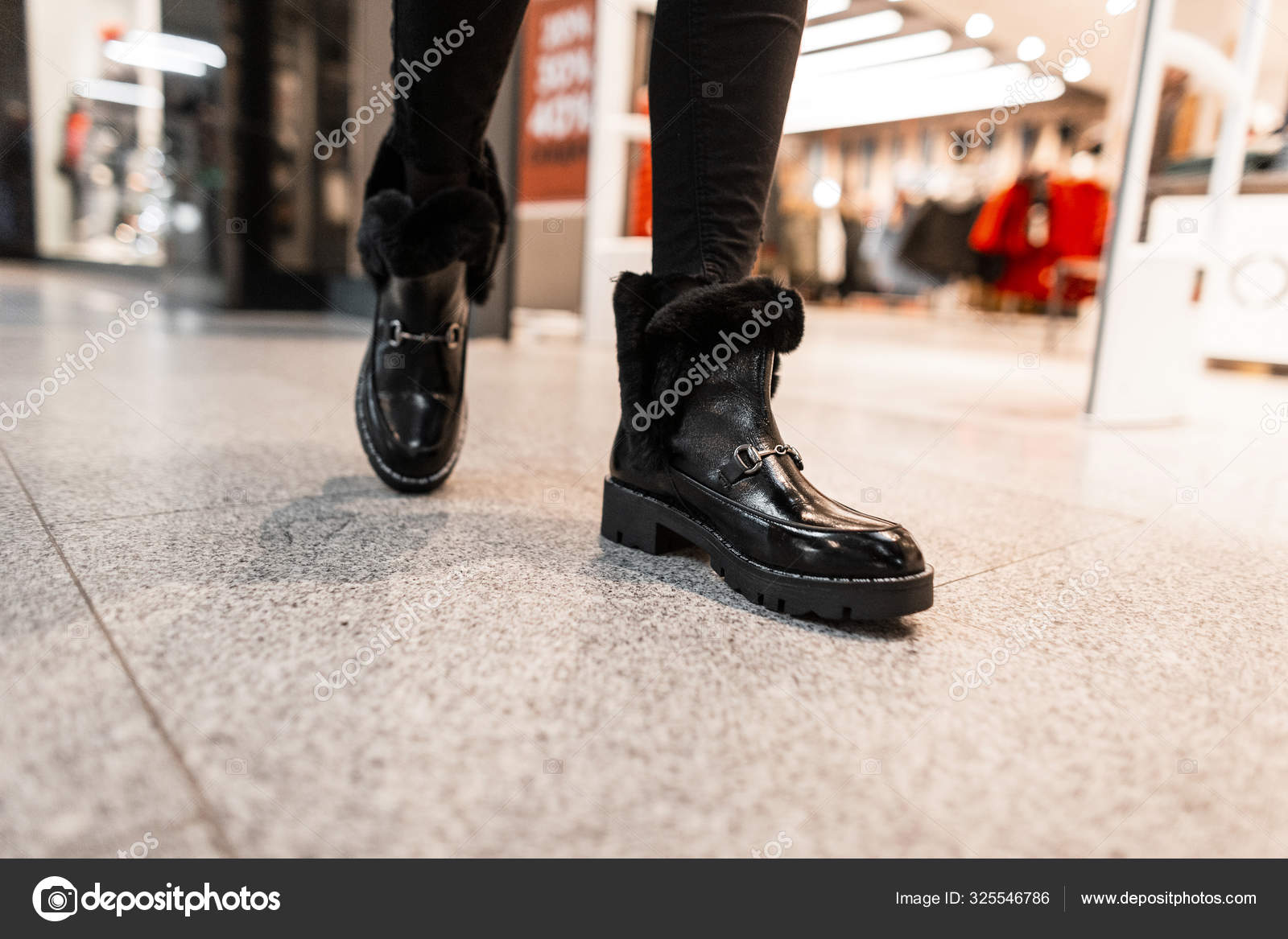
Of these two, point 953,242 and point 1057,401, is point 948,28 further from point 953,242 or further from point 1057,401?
point 1057,401

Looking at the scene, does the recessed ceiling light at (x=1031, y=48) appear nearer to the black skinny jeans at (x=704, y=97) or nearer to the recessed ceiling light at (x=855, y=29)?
the recessed ceiling light at (x=855, y=29)

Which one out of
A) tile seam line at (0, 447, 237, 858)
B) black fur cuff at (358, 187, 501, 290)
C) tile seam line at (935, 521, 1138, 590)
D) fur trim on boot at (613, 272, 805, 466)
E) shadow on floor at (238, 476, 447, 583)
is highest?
black fur cuff at (358, 187, 501, 290)

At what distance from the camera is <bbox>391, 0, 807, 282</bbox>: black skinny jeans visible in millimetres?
615

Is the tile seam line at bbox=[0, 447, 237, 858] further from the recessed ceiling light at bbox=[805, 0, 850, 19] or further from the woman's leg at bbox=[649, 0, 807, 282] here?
the recessed ceiling light at bbox=[805, 0, 850, 19]

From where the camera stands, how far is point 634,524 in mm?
711

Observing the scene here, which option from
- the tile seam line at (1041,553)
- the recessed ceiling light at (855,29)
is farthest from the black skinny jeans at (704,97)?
the recessed ceiling light at (855,29)

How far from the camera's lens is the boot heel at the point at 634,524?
2.28 feet

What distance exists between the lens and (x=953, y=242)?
18.5ft

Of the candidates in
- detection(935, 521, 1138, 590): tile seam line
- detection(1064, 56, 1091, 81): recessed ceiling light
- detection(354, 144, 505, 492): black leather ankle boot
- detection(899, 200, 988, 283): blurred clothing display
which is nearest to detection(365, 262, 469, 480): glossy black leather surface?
detection(354, 144, 505, 492): black leather ankle boot

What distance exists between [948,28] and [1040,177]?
2.82 metres

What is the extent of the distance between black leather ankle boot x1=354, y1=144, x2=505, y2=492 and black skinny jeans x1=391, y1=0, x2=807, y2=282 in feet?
0.46

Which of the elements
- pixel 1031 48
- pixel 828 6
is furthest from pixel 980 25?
pixel 828 6

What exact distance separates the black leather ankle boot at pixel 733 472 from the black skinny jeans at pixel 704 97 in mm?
43
